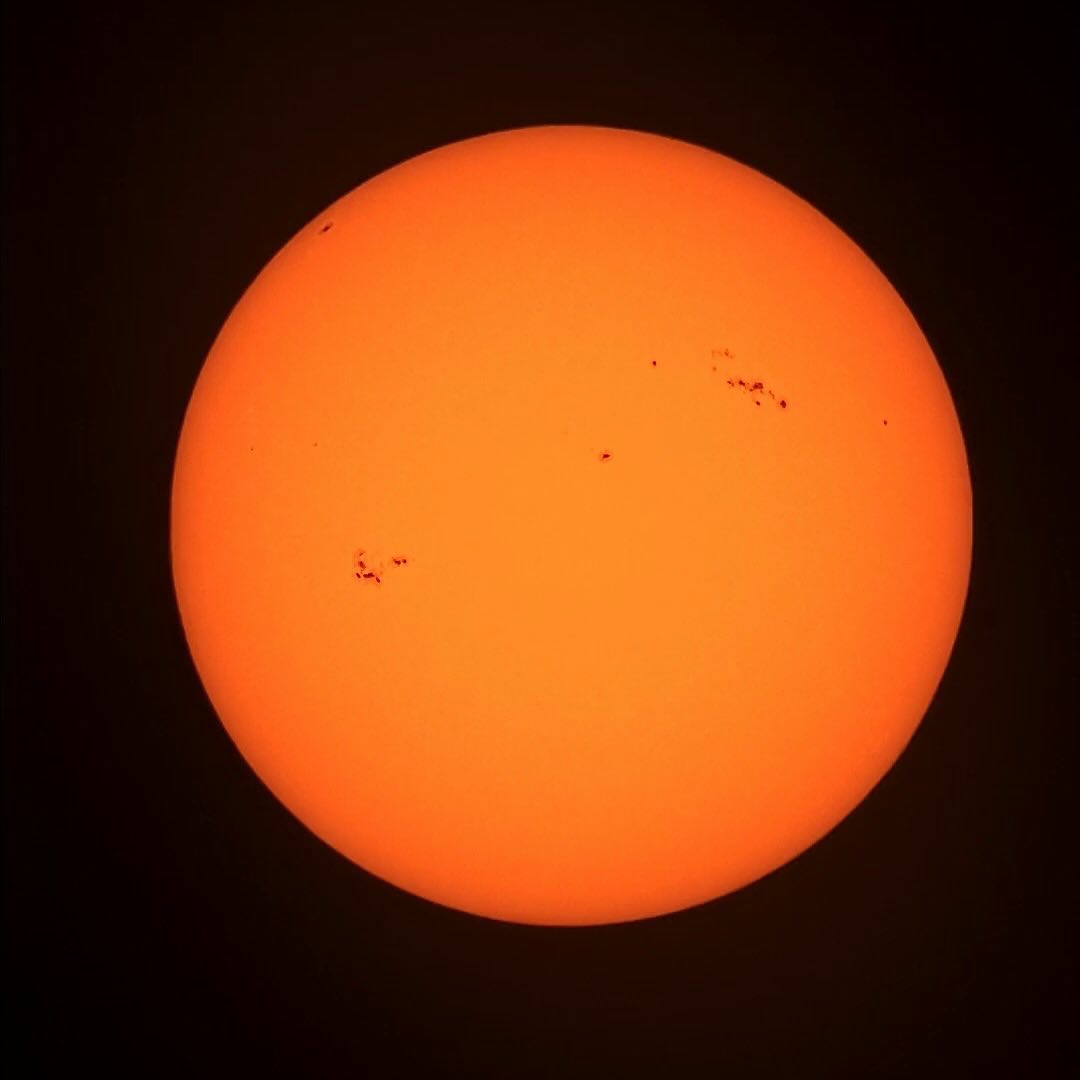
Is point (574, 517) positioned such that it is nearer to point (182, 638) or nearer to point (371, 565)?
point (371, 565)

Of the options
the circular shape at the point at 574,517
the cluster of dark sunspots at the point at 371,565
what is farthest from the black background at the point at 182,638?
the cluster of dark sunspots at the point at 371,565

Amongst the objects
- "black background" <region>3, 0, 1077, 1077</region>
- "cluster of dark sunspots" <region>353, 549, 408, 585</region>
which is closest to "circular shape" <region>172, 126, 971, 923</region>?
"cluster of dark sunspots" <region>353, 549, 408, 585</region>

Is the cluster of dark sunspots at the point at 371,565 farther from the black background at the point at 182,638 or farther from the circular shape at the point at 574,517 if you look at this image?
the black background at the point at 182,638

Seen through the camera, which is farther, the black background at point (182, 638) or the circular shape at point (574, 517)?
the black background at point (182, 638)

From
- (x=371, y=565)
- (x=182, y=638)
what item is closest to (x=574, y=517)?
(x=371, y=565)

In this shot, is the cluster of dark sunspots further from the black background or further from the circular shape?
A: the black background
